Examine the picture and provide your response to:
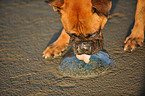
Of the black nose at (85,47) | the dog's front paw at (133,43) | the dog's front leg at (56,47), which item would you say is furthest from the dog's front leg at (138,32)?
the dog's front leg at (56,47)

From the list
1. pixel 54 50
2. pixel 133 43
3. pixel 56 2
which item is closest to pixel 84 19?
pixel 56 2

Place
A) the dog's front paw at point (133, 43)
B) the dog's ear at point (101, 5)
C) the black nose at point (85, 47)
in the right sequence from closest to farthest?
the dog's ear at point (101, 5), the black nose at point (85, 47), the dog's front paw at point (133, 43)

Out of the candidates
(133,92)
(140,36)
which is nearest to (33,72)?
(133,92)

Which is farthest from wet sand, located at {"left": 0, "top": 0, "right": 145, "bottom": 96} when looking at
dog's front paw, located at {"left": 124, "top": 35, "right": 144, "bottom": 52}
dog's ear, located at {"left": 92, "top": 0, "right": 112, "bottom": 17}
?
dog's ear, located at {"left": 92, "top": 0, "right": 112, "bottom": 17}

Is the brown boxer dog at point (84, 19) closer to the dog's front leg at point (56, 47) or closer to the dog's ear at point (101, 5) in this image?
the dog's ear at point (101, 5)

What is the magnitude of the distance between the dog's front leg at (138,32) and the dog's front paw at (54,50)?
34.9 inches

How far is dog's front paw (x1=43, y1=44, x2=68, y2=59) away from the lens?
2.22 m

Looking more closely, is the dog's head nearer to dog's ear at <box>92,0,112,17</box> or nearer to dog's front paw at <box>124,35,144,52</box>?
dog's ear at <box>92,0,112,17</box>

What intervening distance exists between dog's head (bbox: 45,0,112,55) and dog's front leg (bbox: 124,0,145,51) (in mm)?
635

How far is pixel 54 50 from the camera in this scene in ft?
7.42

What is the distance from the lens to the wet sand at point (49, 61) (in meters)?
1.71

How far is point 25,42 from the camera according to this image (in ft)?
8.53

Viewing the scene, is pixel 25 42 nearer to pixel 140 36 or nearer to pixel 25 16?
pixel 25 16

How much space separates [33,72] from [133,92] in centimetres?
118
